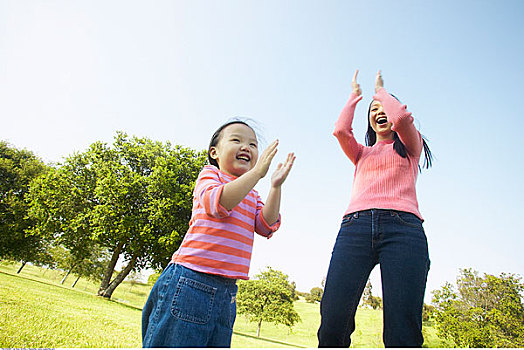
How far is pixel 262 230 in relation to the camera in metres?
2.33

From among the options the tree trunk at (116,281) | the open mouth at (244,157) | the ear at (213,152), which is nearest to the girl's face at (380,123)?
the open mouth at (244,157)

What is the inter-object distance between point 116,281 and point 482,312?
23.6 meters

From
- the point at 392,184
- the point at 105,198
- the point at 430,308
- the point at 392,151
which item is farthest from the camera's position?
the point at 430,308

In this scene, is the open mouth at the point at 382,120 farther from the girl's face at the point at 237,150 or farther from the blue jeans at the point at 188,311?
the blue jeans at the point at 188,311

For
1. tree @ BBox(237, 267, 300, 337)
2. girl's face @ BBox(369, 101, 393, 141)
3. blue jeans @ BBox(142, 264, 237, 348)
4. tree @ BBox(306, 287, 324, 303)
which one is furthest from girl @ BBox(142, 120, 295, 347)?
tree @ BBox(306, 287, 324, 303)

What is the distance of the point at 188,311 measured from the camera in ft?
5.71

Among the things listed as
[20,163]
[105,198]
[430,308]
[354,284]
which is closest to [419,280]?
[354,284]

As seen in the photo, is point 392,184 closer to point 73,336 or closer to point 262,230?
point 262,230

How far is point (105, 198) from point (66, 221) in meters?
3.26

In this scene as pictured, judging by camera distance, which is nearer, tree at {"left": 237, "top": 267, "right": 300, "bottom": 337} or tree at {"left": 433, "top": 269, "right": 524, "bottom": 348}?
tree at {"left": 433, "top": 269, "right": 524, "bottom": 348}

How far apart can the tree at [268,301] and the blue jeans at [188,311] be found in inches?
1060

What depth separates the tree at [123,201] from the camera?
674 inches

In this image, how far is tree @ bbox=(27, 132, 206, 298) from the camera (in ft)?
56.1

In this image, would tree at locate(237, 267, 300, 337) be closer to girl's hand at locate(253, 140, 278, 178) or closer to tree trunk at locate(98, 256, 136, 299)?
tree trunk at locate(98, 256, 136, 299)
